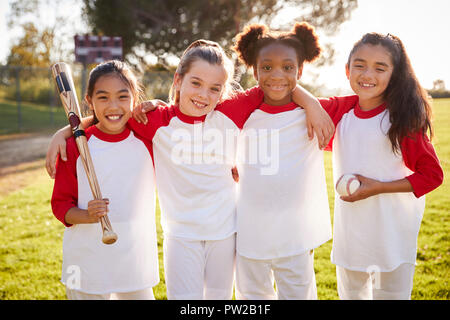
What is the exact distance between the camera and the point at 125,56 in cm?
1491

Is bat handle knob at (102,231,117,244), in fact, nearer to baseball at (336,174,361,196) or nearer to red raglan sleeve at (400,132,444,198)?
baseball at (336,174,361,196)

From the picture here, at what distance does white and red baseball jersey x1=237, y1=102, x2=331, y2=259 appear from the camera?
2230mm

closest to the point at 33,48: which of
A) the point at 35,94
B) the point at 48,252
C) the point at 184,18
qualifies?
the point at 35,94

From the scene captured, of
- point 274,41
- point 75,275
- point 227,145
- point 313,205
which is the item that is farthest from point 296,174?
point 75,275

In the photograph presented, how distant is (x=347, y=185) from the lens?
2.12 meters

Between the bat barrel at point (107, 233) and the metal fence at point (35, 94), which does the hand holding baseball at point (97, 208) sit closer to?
the bat barrel at point (107, 233)

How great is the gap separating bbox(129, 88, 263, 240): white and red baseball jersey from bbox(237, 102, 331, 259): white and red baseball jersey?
86 millimetres

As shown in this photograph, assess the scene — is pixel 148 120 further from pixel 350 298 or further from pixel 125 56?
pixel 125 56

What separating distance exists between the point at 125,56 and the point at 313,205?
1382 cm

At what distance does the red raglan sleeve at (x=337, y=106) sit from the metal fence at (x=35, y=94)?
18.5 ft

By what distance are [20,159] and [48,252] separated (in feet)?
21.2

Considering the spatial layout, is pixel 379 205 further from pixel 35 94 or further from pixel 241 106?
pixel 35 94

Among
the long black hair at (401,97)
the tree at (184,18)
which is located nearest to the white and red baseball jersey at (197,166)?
the long black hair at (401,97)

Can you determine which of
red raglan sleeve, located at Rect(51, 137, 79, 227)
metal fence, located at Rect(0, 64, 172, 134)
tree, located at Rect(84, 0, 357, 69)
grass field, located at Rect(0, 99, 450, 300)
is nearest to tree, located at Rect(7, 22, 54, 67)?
metal fence, located at Rect(0, 64, 172, 134)
